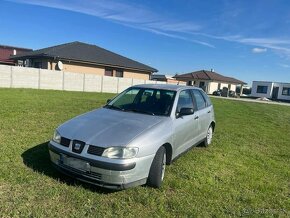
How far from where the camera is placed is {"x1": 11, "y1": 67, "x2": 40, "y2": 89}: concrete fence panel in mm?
21016

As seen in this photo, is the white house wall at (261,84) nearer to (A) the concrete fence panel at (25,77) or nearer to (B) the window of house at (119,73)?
(B) the window of house at (119,73)

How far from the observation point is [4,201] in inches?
136

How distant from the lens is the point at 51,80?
23188 millimetres

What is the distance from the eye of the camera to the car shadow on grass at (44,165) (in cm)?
407

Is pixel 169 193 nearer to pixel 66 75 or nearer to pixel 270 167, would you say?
pixel 270 167

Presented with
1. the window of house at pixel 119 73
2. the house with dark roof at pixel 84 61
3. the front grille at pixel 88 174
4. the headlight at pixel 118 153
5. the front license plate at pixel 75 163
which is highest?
the house with dark roof at pixel 84 61

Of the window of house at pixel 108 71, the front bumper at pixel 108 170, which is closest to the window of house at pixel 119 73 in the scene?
the window of house at pixel 108 71

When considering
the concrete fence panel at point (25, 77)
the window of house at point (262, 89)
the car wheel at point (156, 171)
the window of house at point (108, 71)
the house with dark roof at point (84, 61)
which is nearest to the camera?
the car wheel at point (156, 171)

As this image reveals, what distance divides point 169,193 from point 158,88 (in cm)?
221

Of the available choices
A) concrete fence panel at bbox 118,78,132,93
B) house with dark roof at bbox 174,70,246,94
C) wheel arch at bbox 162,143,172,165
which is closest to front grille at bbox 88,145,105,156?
wheel arch at bbox 162,143,172,165

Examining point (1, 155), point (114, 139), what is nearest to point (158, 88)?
point (114, 139)

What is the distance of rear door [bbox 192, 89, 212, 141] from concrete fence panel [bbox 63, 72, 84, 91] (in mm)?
19062

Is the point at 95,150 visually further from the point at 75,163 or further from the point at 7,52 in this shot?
the point at 7,52

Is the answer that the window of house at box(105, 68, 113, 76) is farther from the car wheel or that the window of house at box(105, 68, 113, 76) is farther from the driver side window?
the car wheel
